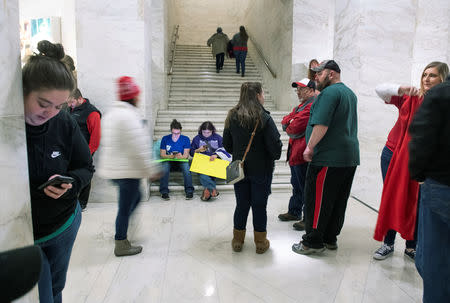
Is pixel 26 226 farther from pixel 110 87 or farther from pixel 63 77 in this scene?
pixel 110 87

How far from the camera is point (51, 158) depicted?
1.47 metres

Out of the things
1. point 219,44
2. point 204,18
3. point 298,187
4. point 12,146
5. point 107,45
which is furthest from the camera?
point 204,18

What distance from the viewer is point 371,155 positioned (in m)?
4.84

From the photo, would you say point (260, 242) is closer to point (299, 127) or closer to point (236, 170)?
point (236, 170)

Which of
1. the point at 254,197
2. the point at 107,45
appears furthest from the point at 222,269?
the point at 107,45

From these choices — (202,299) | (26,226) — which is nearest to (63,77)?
(26,226)

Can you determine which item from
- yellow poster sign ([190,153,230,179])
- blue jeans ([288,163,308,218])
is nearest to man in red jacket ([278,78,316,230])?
blue jeans ([288,163,308,218])

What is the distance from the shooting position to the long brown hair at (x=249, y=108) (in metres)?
3.05

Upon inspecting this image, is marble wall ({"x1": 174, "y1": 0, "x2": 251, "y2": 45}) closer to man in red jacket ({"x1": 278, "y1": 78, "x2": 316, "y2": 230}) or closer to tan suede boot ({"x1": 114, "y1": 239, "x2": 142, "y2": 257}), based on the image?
man in red jacket ({"x1": 278, "y1": 78, "x2": 316, "y2": 230})

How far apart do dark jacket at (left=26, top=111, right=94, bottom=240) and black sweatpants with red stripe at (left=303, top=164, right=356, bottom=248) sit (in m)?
2.20

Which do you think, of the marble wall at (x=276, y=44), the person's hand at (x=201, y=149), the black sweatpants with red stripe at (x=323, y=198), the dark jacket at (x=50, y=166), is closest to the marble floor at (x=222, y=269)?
the black sweatpants with red stripe at (x=323, y=198)

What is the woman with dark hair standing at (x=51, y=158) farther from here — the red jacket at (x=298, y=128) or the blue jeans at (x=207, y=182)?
the blue jeans at (x=207, y=182)

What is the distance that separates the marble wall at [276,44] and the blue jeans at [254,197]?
5674 mm

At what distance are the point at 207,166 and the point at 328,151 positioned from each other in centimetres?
268
